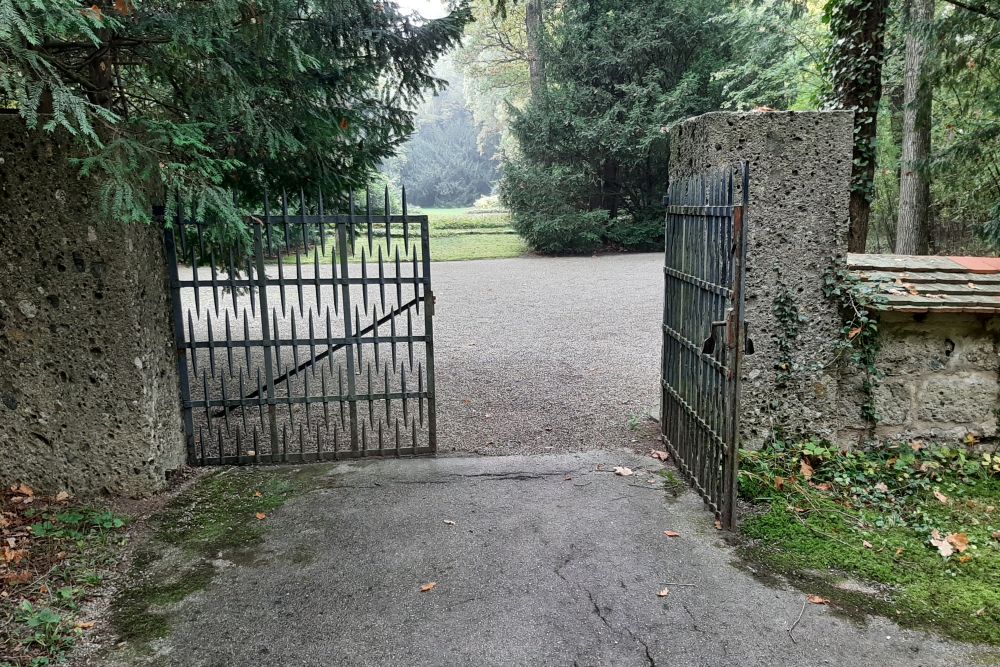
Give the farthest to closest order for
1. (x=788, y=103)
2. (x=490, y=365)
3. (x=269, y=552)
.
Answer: (x=788, y=103) → (x=490, y=365) → (x=269, y=552)

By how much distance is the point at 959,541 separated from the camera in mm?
3635

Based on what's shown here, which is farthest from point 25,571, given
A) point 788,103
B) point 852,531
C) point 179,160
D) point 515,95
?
point 515,95

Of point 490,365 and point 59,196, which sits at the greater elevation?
point 59,196

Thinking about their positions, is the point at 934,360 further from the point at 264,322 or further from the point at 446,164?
the point at 446,164

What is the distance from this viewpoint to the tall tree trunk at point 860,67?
735 centimetres

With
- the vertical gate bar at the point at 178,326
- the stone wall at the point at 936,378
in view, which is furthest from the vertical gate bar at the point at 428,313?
the stone wall at the point at 936,378

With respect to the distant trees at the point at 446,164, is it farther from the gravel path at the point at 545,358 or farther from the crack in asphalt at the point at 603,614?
the crack in asphalt at the point at 603,614

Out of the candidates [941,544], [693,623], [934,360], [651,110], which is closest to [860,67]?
[934,360]

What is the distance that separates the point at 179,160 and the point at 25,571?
90.6 inches

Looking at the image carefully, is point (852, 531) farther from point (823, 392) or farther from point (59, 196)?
point (59, 196)

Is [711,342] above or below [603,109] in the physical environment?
below

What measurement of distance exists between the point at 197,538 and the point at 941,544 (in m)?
4.11

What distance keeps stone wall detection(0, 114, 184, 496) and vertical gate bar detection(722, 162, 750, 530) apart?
136 inches

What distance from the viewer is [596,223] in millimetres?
18266
